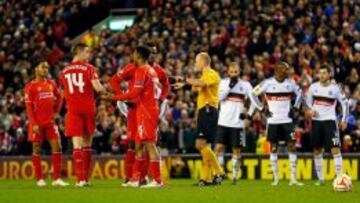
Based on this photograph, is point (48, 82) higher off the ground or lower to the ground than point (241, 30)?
lower

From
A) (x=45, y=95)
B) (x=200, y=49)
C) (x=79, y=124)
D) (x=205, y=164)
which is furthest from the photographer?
(x=200, y=49)

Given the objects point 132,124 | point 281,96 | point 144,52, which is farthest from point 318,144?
point 144,52

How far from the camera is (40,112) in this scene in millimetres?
20656

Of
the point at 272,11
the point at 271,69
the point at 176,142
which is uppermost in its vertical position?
the point at 272,11

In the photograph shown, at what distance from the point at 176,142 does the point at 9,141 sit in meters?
5.86

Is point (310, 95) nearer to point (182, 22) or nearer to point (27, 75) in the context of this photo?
point (182, 22)

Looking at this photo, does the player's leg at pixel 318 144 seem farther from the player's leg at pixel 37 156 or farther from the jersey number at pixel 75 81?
the player's leg at pixel 37 156

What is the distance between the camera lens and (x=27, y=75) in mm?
34531

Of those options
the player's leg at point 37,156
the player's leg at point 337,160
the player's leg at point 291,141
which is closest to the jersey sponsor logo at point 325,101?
the player's leg at point 291,141

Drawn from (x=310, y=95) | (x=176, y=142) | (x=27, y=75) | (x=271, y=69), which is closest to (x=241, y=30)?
(x=271, y=69)

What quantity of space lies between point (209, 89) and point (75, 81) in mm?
2660

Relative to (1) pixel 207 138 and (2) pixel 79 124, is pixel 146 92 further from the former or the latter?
(1) pixel 207 138

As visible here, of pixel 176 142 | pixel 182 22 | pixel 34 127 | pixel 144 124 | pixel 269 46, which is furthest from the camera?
pixel 182 22

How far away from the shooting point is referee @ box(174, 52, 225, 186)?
19.5 meters
